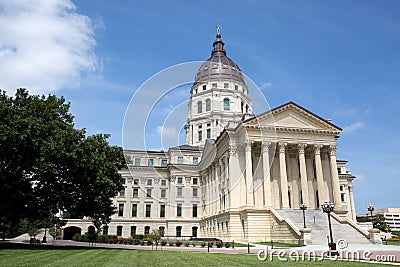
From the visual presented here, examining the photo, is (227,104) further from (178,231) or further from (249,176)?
(249,176)

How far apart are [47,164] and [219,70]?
64646 millimetres

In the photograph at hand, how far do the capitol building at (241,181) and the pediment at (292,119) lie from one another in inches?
5.9

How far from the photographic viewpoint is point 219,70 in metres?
87.2

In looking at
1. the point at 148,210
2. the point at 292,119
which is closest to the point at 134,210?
the point at 148,210

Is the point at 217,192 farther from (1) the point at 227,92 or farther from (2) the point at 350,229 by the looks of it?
(1) the point at 227,92

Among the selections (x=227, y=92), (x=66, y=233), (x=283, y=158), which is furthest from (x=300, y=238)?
(x=66, y=233)

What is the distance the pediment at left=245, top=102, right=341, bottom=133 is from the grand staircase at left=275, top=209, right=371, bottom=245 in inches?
499

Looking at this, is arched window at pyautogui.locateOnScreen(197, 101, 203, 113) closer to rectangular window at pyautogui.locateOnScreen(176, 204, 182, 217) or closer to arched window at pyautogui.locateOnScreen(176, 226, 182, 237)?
rectangular window at pyautogui.locateOnScreen(176, 204, 182, 217)

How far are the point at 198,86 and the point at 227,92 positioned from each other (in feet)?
28.8

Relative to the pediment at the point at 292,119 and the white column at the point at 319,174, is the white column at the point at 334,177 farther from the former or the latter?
the pediment at the point at 292,119

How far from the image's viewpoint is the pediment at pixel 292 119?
49719 mm

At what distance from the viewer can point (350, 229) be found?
41.7 m

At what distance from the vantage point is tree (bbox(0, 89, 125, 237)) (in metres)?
28.5

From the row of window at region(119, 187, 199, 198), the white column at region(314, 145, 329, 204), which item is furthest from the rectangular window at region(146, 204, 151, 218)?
the white column at region(314, 145, 329, 204)
